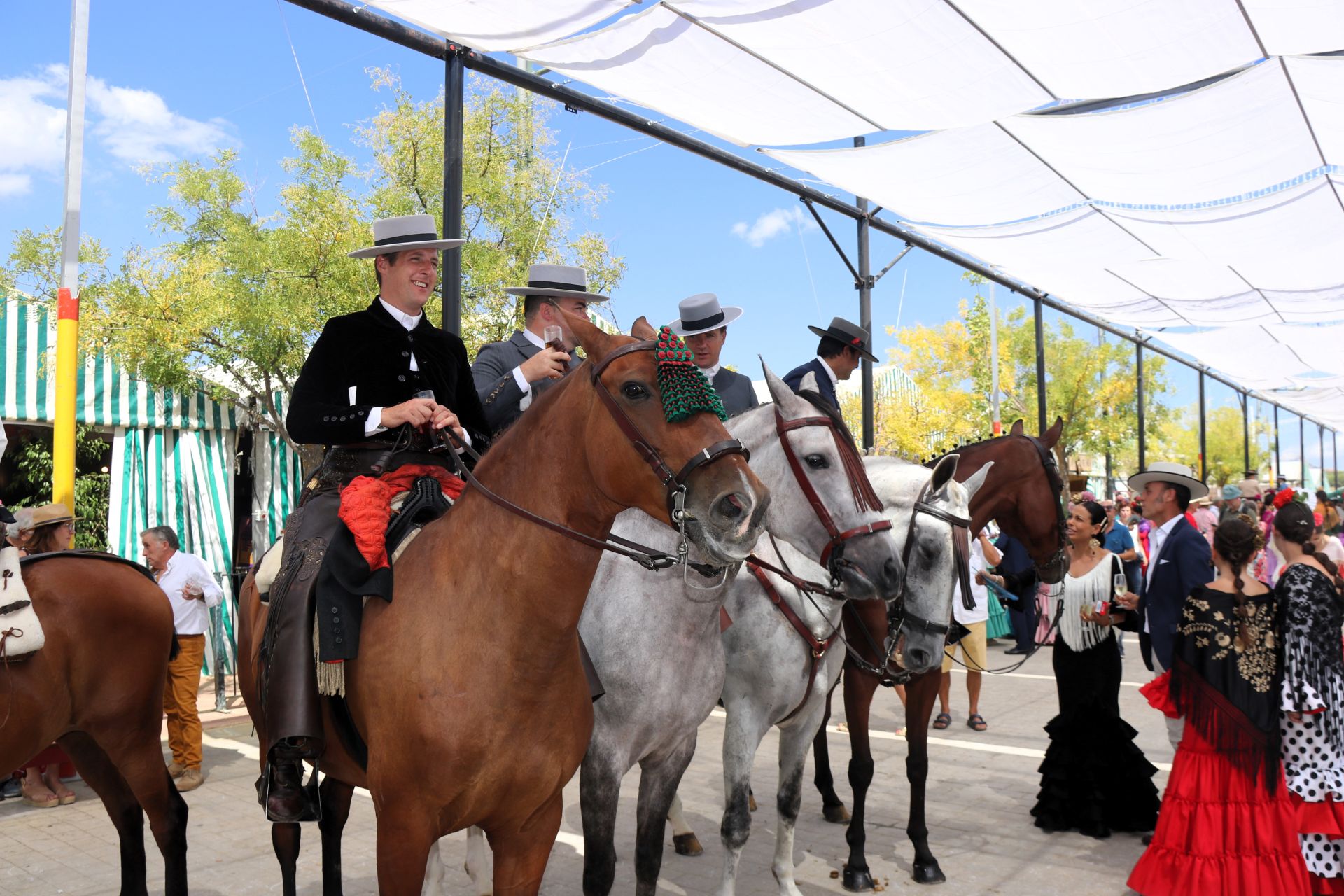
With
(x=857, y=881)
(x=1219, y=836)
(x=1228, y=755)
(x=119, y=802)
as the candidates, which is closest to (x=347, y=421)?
(x=119, y=802)

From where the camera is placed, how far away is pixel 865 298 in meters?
11.6

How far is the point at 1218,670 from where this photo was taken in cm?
475

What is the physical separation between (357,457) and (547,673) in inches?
48.2

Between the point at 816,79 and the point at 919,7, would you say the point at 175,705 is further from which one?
the point at 919,7

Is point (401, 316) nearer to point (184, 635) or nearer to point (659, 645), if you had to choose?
point (659, 645)

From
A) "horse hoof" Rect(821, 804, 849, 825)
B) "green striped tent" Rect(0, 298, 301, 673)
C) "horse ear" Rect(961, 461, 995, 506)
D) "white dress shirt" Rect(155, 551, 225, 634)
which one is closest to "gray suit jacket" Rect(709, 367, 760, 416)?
"horse ear" Rect(961, 461, 995, 506)

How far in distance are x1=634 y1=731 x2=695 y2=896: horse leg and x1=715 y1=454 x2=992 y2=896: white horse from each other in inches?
18.6

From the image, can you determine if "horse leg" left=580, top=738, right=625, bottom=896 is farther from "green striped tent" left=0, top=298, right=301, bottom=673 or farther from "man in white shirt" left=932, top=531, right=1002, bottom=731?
"green striped tent" left=0, top=298, right=301, bottom=673

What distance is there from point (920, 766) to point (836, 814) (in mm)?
1400

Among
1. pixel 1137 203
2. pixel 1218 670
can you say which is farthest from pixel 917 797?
pixel 1137 203

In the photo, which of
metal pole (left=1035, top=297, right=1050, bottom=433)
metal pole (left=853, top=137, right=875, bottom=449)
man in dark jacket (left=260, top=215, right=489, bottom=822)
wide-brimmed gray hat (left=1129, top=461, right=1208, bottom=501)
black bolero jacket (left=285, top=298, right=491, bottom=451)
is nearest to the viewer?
man in dark jacket (left=260, top=215, right=489, bottom=822)

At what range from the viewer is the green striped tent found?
11.1m

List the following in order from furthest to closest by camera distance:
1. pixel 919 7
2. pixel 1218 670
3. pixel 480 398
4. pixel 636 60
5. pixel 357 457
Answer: pixel 636 60 < pixel 919 7 < pixel 1218 670 < pixel 480 398 < pixel 357 457

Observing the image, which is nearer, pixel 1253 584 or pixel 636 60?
pixel 1253 584
